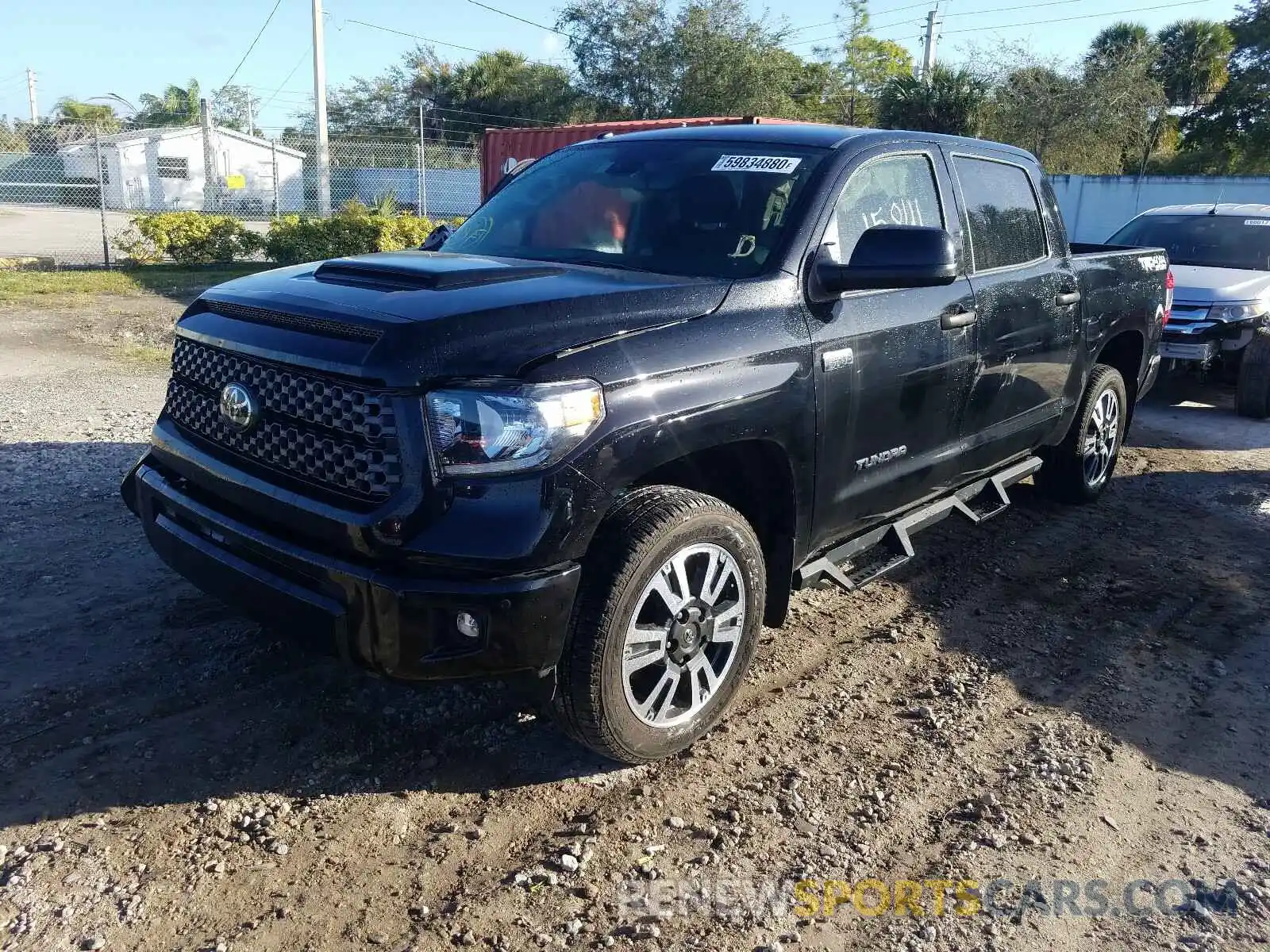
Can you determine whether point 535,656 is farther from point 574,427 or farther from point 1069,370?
point 1069,370

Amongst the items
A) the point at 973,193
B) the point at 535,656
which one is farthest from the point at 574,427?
the point at 973,193

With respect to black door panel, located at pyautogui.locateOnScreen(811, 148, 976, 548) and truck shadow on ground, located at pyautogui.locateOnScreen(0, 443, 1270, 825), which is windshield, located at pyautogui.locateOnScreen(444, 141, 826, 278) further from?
truck shadow on ground, located at pyautogui.locateOnScreen(0, 443, 1270, 825)

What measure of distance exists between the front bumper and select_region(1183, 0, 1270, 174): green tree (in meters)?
37.0

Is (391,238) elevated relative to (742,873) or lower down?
elevated

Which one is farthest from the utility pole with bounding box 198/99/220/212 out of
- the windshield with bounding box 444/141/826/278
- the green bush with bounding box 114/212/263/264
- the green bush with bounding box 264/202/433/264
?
the windshield with bounding box 444/141/826/278

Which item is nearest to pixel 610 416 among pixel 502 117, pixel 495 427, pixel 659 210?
pixel 495 427

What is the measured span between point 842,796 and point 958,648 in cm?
129

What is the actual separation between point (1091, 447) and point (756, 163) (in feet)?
10.6

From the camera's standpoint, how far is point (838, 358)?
3453 mm

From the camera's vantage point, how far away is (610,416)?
275 centimetres

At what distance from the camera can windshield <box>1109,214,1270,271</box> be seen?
9.84m

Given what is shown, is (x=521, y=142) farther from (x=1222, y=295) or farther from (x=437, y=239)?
(x=437, y=239)

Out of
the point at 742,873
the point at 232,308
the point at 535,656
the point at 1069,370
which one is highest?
the point at 232,308

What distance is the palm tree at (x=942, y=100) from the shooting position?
28.2m
